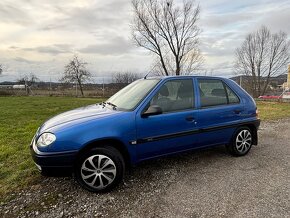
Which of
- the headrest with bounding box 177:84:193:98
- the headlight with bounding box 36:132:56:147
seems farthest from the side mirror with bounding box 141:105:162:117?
the headlight with bounding box 36:132:56:147

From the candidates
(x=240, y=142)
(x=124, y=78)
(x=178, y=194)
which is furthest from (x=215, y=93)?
(x=124, y=78)

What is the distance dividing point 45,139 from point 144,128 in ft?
4.48

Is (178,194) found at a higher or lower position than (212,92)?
lower

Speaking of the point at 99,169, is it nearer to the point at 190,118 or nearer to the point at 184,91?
the point at 190,118

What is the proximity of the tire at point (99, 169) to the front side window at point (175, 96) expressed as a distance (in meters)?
1.03

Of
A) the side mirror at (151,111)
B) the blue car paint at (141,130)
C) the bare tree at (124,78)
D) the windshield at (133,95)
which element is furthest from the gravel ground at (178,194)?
the bare tree at (124,78)

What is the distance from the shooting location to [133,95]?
13.9ft

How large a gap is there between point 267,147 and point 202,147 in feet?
6.94

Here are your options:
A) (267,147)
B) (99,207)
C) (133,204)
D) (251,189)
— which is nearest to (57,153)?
(99,207)

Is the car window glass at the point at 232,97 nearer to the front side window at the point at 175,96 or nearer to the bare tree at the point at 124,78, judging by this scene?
the front side window at the point at 175,96

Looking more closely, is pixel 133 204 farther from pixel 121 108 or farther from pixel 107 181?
pixel 121 108

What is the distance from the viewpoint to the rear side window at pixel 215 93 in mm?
4453

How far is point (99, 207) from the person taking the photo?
3176 millimetres

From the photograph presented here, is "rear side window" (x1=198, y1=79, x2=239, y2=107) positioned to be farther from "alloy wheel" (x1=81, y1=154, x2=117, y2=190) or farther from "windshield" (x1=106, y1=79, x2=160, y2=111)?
"alloy wheel" (x1=81, y1=154, x2=117, y2=190)
